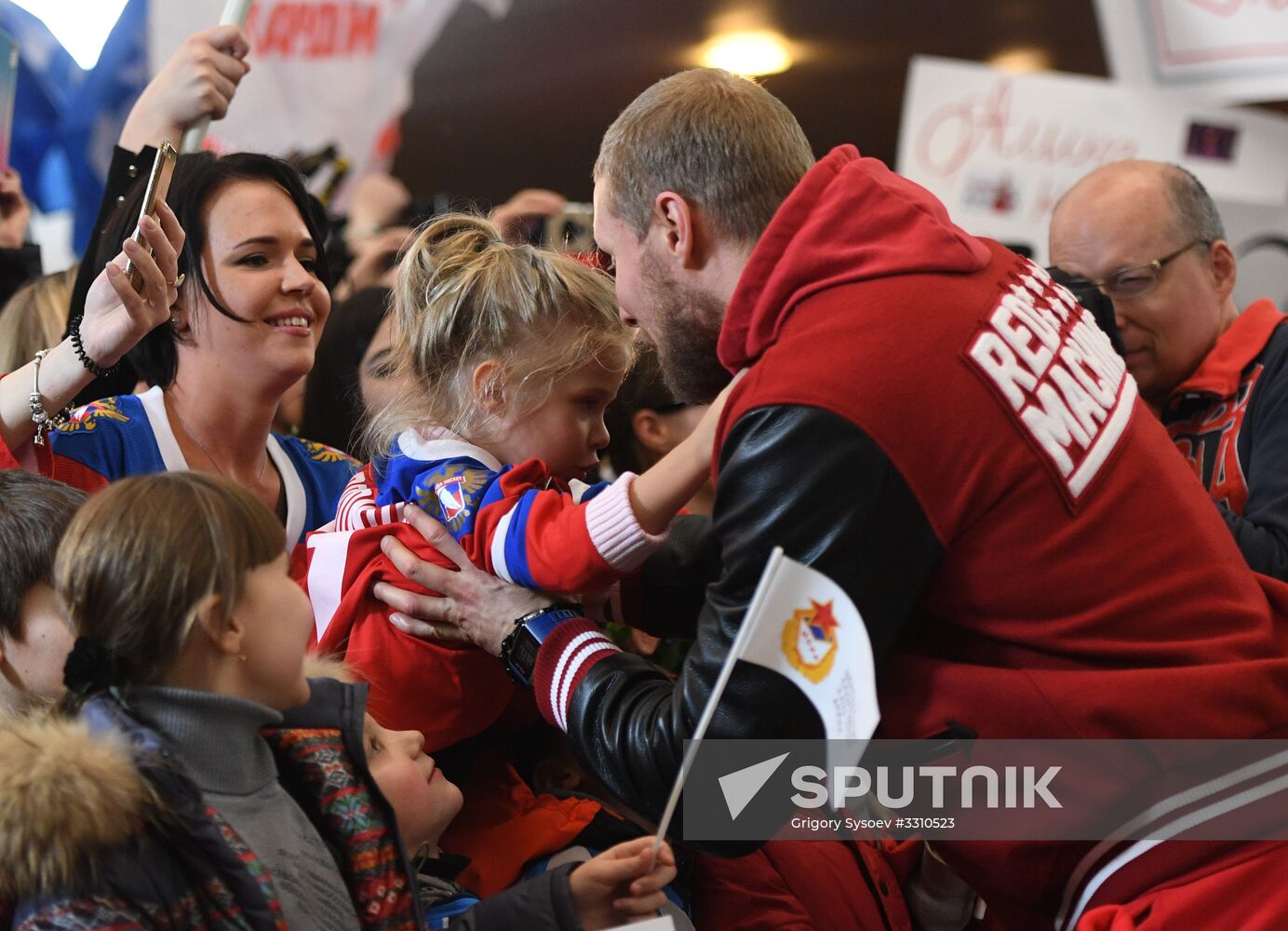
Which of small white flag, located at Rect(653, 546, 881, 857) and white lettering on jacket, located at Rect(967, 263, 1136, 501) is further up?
white lettering on jacket, located at Rect(967, 263, 1136, 501)

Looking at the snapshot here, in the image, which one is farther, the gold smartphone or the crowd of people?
the gold smartphone

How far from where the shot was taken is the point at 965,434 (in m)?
1.31

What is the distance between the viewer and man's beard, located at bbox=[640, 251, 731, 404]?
1677 millimetres

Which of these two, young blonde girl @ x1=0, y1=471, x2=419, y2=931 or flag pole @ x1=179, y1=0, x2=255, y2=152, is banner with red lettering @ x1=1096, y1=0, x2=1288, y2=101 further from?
young blonde girl @ x1=0, y1=471, x2=419, y2=931

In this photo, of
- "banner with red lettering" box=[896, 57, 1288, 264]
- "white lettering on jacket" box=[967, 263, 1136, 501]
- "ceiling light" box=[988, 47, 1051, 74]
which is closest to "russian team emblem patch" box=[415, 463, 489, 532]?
"white lettering on jacket" box=[967, 263, 1136, 501]

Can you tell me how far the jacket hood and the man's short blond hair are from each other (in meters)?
0.16

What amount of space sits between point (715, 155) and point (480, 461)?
551mm

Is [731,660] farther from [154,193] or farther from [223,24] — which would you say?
[223,24]

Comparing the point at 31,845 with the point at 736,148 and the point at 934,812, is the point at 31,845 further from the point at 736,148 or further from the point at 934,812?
the point at 736,148

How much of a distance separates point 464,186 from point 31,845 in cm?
343

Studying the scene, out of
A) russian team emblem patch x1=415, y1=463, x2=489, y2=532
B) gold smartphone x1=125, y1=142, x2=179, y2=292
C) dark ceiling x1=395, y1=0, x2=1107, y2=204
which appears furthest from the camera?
dark ceiling x1=395, y1=0, x2=1107, y2=204

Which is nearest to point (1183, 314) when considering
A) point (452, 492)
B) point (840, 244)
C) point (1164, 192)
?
point (1164, 192)

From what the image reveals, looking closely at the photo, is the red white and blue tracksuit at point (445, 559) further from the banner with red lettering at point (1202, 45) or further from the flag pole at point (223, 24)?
the banner with red lettering at point (1202, 45)

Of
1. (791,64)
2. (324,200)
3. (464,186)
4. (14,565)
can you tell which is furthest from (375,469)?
(791,64)
